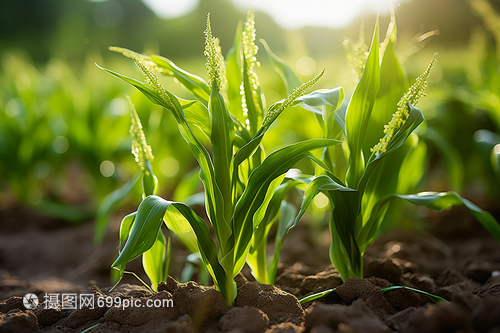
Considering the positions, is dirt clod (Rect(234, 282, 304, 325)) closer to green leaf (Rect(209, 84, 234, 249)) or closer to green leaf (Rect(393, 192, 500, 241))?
green leaf (Rect(209, 84, 234, 249))

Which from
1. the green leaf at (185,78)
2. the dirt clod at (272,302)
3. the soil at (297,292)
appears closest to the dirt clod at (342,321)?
the soil at (297,292)

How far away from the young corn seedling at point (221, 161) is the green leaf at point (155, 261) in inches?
2.9

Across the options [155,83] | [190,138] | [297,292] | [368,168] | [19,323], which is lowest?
[297,292]

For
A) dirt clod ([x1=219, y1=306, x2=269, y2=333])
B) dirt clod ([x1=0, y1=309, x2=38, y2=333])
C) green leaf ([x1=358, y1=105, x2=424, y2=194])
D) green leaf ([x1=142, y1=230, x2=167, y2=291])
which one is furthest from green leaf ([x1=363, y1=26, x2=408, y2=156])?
dirt clod ([x1=0, y1=309, x2=38, y2=333])

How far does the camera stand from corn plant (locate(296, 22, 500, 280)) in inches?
34.9

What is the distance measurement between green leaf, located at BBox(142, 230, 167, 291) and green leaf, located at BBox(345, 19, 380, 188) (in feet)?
1.79

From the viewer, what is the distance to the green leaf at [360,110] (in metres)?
0.89

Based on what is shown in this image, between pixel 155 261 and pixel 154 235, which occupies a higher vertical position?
pixel 154 235

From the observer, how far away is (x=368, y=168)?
0.86m

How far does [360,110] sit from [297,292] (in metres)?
0.54

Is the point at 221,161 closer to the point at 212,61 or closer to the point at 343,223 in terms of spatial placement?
the point at 212,61

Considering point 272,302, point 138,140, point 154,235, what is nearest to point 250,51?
point 138,140

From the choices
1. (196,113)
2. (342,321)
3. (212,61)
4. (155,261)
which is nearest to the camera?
(342,321)

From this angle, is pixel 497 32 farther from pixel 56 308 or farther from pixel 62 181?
pixel 62 181
